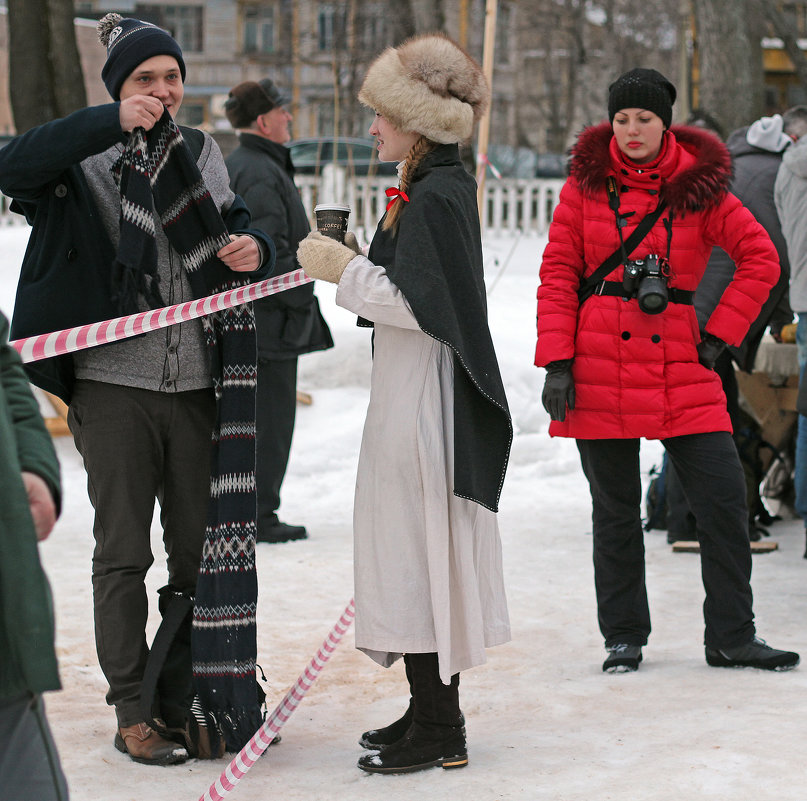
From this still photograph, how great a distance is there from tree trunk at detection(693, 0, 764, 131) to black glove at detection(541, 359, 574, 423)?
946 centimetres

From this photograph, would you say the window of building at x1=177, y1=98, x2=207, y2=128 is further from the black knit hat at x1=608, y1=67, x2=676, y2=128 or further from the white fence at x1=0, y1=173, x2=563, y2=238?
the black knit hat at x1=608, y1=67, x2=676, y2=128

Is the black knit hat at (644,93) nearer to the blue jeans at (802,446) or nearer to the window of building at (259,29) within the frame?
the blue jeans at (802,446)

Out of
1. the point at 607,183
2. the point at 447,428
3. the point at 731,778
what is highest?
the point at 607,183

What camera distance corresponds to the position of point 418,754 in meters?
3.37

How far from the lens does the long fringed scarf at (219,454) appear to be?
336 cm

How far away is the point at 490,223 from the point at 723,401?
13.2 metres

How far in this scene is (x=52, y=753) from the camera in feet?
6.66

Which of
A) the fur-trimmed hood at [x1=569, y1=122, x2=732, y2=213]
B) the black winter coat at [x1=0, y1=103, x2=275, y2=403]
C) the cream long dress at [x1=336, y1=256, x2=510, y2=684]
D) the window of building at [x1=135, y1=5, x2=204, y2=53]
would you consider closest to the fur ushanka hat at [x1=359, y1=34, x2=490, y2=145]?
the cream long dress at [x1=336, y1=256, x2=510, y2=684]

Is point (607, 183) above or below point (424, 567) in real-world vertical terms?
above


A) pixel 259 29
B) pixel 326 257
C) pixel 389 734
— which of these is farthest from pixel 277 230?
A: pixel 259 29

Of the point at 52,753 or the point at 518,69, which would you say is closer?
the point at 52,753

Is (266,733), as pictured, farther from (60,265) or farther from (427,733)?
(60,265)

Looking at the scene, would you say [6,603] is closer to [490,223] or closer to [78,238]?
[78,238]

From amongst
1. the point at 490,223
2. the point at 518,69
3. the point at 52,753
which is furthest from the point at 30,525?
the point at 518,69
